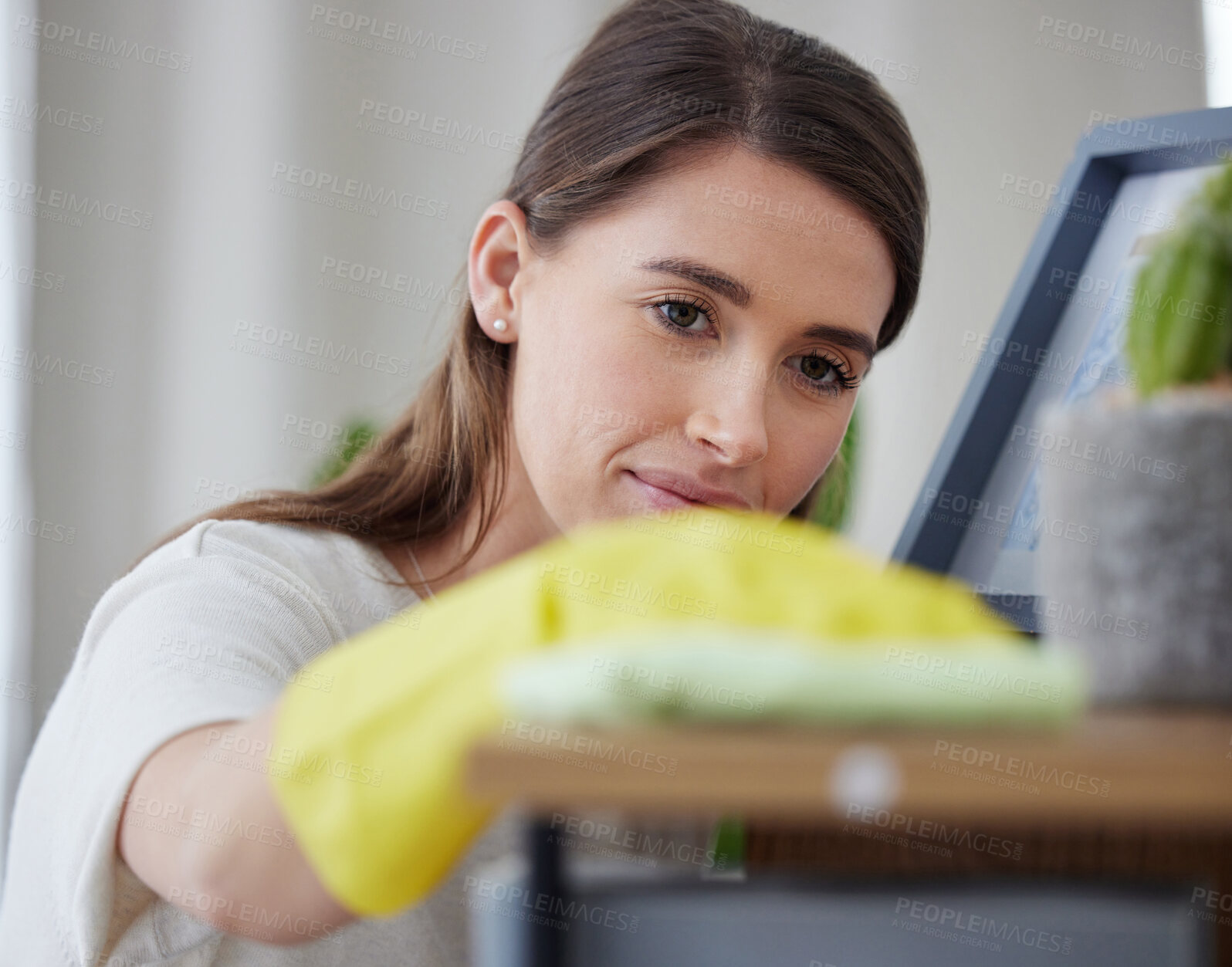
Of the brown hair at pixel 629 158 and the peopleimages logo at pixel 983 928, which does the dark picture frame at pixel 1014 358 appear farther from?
the peopleimages logo at pixel 983 928

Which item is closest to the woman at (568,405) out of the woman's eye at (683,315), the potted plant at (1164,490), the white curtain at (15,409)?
the woman's eye at (683,315)

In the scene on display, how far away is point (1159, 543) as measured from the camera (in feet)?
1.05

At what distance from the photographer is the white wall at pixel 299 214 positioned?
2.67m

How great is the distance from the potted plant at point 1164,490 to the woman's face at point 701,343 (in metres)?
0.50

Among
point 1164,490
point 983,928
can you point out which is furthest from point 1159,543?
point 983,928

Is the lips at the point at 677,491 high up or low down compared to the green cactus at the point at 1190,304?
down

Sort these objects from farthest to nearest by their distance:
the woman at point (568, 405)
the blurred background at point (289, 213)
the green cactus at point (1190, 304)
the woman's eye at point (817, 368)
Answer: the blurred background at point (289, 213)
the woman's eye at point (817, 368)
the woman at point (568, 405)
the green cactus at point (1190, 304)

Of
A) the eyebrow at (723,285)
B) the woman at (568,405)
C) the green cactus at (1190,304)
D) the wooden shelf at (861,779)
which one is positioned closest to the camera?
the wooden shelf at (861,779)

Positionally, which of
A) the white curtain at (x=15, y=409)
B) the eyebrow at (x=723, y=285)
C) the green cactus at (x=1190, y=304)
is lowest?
the white curtain at (x=15, y=409)

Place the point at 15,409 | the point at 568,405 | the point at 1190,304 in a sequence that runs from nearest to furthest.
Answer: the point at 1190,304 < the point at 568,405 < the point at 15,409

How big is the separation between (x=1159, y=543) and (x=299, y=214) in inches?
113

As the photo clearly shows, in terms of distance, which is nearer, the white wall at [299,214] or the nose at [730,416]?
the nose at [730,416]

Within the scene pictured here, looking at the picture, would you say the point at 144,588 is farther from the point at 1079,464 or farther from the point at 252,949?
the point at 1079,464

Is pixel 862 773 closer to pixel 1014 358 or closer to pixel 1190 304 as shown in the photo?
pixel 1190 304
